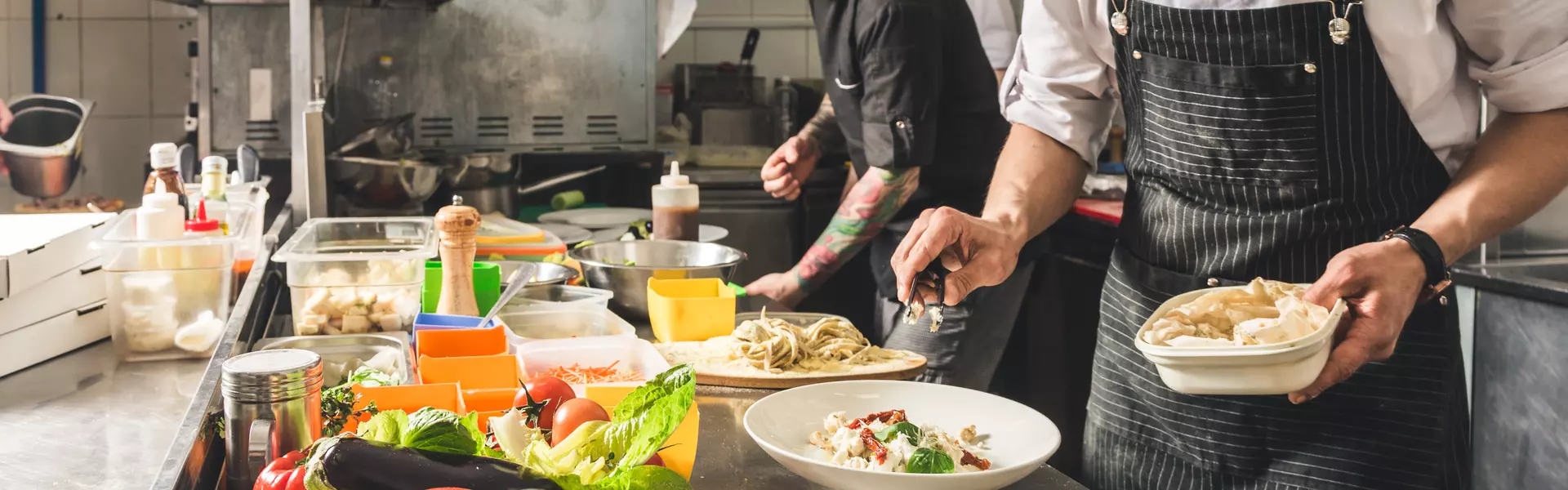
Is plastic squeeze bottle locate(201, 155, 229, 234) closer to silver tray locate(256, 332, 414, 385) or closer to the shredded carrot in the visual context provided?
silver tray locate(256, 332, 414, 385)

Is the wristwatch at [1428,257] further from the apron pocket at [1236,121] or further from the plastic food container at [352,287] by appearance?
the plastic food container at [352,287]

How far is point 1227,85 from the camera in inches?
67.4

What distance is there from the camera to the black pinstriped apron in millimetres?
1621

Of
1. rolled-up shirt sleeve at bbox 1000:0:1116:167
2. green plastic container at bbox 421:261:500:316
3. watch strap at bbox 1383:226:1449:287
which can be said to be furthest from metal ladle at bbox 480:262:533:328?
watch strap at bbox 1383:226:1449:287

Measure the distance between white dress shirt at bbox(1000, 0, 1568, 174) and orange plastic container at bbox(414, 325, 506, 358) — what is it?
3.21ft

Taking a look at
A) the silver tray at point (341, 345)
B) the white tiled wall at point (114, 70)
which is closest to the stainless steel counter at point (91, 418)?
the silver tray at point (341, 345)

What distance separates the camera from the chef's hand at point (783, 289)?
3.04 metres

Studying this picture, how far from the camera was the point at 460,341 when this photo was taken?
1722 millimetres

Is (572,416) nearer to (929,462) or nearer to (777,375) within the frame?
(929,462)

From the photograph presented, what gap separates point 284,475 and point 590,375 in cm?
73

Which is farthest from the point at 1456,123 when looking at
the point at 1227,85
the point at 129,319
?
the point at 129,319

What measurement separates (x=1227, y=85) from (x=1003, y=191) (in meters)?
0.38

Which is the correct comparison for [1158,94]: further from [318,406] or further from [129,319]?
[129,319]

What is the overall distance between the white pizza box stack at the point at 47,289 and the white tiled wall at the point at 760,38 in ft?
11.7
